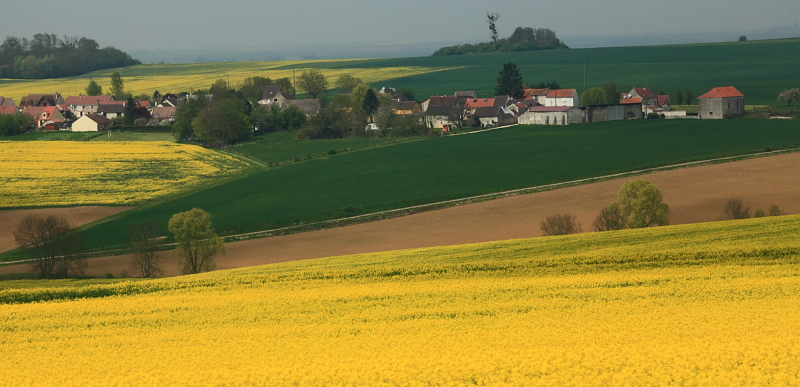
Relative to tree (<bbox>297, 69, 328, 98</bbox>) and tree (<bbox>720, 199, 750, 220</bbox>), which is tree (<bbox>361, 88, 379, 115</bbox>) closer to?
tree (<bbox>297, 69, 328, 98</bbox>)

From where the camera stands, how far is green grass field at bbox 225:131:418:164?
87.3 metres

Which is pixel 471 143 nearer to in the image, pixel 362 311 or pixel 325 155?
pixel 325 155

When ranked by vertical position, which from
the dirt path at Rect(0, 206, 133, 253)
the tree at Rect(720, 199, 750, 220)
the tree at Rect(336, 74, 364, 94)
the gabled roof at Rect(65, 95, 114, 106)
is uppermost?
the tree at Rect(336, 74, 364, 94)

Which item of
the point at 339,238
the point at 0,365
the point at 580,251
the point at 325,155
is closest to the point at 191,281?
the point at 0,365

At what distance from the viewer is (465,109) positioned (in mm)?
110250

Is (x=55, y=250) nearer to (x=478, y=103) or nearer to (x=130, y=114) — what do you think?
(x=478, y=103)

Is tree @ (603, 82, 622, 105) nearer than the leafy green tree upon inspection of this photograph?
No

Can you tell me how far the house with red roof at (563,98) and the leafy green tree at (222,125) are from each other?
150 feet

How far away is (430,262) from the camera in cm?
2967

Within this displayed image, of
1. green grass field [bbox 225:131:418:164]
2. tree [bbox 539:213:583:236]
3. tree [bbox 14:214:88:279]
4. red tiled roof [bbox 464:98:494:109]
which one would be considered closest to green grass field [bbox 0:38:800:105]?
red tiled roof [bbox 464:98:494:109]

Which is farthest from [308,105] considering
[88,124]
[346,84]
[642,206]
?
[642,206]

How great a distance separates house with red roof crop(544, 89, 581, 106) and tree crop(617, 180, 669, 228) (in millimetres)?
77523

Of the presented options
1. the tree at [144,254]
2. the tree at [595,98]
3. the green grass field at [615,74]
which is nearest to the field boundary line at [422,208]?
the tree at [144,254]

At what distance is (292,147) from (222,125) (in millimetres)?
11686
